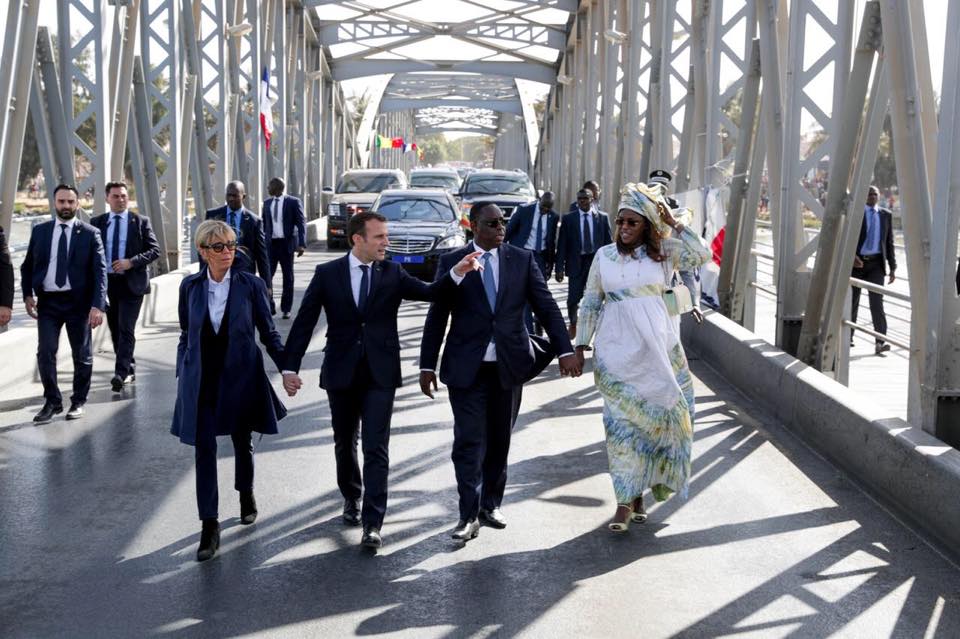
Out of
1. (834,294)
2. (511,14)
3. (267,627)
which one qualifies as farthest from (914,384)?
(511,14)

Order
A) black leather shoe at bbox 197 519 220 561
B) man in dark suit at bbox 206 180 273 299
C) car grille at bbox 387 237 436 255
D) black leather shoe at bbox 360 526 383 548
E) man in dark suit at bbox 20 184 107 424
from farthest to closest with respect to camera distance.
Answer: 1. car grille at bbox 387 237 436 255
2. man in dark suit at bbox 206 180 273 299
3. man in dark suit at bbox 20 184 107 424
4. black leather shoe at bbox 360 526 383 548
5. black leather shoe at bbox 197 519 220 561

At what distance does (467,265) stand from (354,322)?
2.14ft

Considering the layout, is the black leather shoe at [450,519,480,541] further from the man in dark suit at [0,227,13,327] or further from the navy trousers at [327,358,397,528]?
the man in dark suit at [0,227,13,327]

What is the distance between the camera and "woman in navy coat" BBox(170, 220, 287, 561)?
6617mm

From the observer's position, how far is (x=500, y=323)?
687 centimetres

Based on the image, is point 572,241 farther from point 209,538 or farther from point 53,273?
point 209,538

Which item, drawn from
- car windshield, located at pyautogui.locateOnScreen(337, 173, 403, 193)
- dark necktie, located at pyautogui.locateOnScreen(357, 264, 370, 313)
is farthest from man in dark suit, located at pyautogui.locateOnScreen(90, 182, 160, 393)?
car windshield, located at pyautogui.locateOnScreen(337, 173, 403, 193)

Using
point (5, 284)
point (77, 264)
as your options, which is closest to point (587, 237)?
point (77, 264)

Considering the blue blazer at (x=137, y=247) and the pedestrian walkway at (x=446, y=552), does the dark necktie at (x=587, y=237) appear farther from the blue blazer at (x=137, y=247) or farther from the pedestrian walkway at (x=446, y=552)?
the pedestrian walkway at (x=446, y=552)

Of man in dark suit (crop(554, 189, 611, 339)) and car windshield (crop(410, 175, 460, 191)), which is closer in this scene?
man in dark suit (crop(554, 189, 611, 339))

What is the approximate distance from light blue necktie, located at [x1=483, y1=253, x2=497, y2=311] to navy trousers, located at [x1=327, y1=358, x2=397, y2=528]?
62cm

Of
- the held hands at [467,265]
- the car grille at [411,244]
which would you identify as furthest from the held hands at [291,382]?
the car grille at [411,244]

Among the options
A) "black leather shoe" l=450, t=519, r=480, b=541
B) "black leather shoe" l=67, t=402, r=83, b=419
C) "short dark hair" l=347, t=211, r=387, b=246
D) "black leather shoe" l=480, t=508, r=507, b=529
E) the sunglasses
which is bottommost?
"black leather shoe" l=67, t=402, r=83, b=419

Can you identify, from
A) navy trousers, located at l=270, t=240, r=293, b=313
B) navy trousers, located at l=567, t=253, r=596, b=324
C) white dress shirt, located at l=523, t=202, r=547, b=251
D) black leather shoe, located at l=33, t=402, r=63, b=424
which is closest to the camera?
black leather shoe, located at l=33, t=402, r=63, b=424
